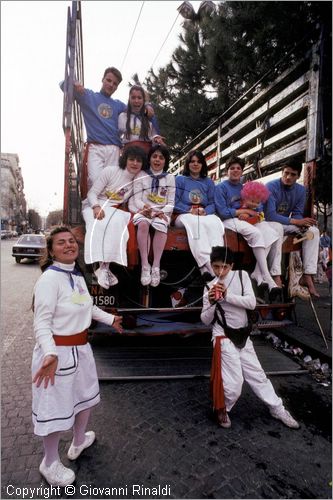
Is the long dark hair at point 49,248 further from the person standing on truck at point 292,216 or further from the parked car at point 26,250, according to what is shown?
the parked car at point 26,250

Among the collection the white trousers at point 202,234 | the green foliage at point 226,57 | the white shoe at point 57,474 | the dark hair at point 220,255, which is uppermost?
the green foliage at point 226,57

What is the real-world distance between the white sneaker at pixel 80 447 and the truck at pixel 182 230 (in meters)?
1.19

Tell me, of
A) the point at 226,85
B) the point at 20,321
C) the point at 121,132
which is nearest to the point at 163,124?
the point at 226,85

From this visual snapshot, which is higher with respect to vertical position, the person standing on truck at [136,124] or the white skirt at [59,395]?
the person standing on truck at [136,124]

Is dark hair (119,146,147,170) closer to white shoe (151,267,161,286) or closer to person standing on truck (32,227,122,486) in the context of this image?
white shoe (151,267,161,286)

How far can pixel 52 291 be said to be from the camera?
6.51ft

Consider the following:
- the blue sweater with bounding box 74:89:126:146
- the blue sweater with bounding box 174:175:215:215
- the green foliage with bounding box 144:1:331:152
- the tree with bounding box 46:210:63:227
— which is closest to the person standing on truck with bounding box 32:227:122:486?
the tree with bounding box 46:210:63:227

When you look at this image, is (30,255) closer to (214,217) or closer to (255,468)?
(214,217)

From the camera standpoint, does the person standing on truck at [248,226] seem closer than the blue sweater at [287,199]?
Yes

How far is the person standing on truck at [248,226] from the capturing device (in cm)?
376

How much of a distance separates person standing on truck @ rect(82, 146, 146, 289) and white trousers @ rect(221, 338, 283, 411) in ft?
4.82

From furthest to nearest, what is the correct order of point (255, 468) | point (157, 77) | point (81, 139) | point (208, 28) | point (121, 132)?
point (157, 77), point (208, 28), point (81, 139), point (121, 132), point (255, 468)

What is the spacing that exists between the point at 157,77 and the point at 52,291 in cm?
1351

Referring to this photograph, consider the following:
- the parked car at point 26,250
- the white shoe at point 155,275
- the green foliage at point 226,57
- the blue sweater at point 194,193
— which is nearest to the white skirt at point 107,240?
the white shoe at point 155,275
